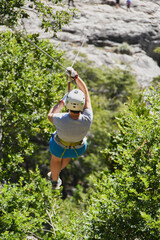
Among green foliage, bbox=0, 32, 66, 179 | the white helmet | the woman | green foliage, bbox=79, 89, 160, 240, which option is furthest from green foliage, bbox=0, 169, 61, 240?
the white helmet

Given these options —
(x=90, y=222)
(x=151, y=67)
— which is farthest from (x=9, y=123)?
(x=151, y=67)

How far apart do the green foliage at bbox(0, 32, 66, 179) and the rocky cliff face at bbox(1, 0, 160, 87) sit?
18841 mm

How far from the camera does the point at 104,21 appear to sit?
33.3m

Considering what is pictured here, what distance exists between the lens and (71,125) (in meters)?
3.66

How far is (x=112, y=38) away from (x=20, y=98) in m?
26.9

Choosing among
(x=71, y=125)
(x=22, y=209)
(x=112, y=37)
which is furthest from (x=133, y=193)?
(x=112, y=37)

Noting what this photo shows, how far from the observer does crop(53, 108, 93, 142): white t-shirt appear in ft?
12.0

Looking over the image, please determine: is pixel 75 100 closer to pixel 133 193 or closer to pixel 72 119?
pixel 72 119

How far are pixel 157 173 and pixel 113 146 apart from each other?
353 cm

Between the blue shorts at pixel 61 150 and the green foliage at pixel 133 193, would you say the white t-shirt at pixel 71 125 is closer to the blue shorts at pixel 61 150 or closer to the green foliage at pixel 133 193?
the blue shorts at pixel 61 150

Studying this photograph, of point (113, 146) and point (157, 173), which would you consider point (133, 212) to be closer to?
point (157, 173)

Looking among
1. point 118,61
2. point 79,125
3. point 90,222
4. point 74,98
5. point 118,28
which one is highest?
point 74,98

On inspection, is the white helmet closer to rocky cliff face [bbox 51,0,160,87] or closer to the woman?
the woman

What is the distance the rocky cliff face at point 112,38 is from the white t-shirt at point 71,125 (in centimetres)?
2578
